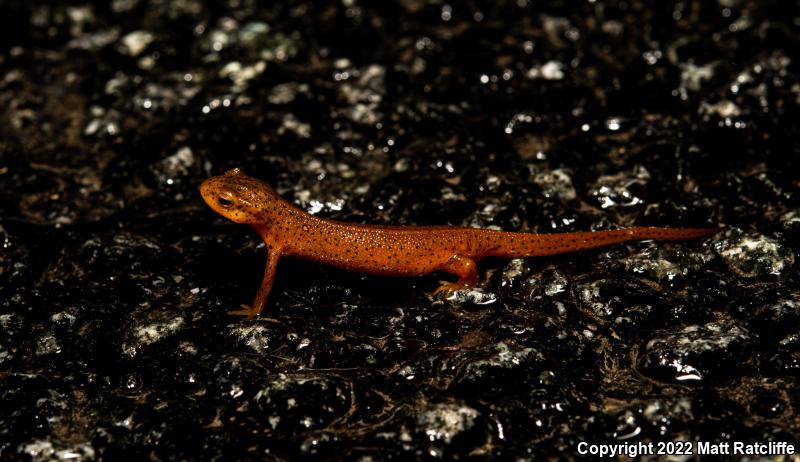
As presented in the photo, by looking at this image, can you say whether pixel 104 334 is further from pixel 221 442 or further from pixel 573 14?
pixel 573 14

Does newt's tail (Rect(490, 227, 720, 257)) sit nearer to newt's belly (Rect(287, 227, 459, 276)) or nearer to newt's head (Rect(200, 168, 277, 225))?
newt's belly (Rect(287, 227, 459, 276))

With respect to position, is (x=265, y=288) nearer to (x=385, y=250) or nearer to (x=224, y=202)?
(x=224, y=202)

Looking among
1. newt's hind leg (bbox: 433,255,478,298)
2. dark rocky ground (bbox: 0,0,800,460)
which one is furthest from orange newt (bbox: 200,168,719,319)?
dark rocky ground (bbox: 0,0,800,460)

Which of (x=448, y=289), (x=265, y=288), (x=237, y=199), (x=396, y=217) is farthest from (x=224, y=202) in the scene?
(x=448, y=289)

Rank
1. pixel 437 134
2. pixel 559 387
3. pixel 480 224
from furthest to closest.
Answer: pixel 437 134, pixel 480 224, pixel 559 387

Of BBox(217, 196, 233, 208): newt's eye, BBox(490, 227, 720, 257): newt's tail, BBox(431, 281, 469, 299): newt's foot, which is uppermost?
BBox(217, 196, 233, 208): newt's eye

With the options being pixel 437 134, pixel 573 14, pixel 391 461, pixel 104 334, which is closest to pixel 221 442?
pixel 391 461
